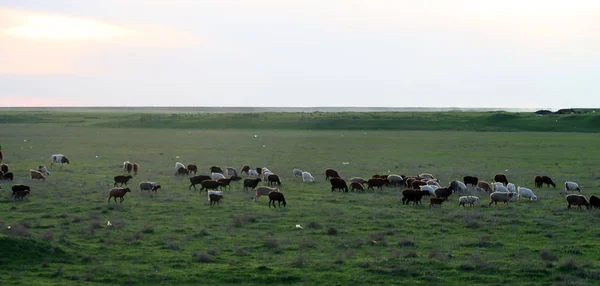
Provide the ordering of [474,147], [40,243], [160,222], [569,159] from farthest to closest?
1. [474,147]
2. [569,159]
3. [160,222]
4. [40,243]

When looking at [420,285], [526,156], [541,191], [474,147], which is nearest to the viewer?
[420,285]

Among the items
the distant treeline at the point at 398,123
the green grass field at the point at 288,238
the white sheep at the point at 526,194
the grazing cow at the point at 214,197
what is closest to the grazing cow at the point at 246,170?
the green grass field at the point at 288,238

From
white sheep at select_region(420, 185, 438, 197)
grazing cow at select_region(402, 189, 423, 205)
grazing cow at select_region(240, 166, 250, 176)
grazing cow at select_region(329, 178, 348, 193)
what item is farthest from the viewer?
grazing cow at select_region(240, 166, 250, 176)

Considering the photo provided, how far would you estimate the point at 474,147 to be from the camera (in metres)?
62.2

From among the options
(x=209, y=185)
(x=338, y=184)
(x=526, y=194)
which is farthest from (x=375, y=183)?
(x=209, y=185)

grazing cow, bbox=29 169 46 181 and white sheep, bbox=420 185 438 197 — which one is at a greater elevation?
white sheep, bbox=420 185 438 197

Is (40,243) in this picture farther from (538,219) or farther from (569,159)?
(569,159)

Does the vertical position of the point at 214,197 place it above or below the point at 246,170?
above

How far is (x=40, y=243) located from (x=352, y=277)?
7.99 meters

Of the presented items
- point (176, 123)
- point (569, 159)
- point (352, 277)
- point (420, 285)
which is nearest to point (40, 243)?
point (352, 277)

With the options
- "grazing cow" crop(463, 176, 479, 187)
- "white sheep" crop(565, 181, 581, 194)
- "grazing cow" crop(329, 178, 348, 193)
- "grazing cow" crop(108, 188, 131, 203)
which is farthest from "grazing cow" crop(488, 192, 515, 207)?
"grazing cow" crop(108, 188, 131, 203)

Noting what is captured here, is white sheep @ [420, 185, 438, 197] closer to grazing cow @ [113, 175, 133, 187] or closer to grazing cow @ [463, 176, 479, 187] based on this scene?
grazing cow @ [463, 176, 479, 187]

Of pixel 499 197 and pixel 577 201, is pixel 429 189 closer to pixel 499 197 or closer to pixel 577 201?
pixel 499 197

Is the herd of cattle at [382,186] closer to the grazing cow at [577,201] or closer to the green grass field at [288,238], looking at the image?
the grazing cow at [577,201]
